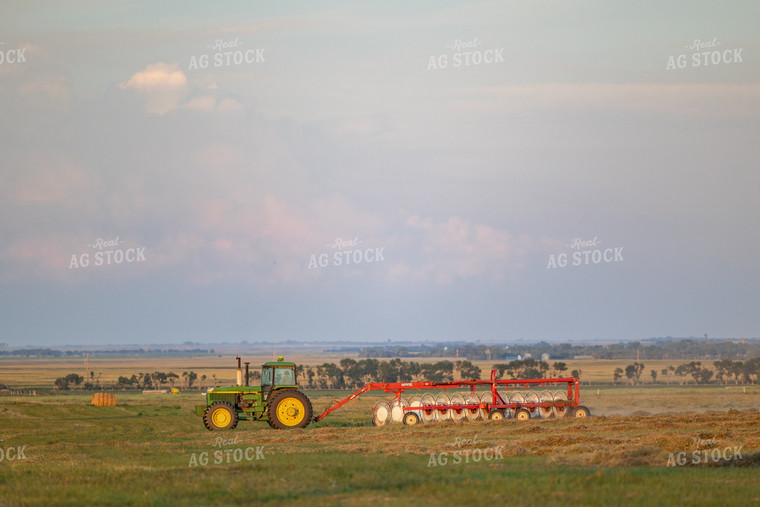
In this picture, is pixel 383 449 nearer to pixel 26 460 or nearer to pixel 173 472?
pixel 173 472

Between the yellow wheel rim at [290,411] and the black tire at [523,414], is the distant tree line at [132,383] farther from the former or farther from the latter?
the black tire at [523,414]

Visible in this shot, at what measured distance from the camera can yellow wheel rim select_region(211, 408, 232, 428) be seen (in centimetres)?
3225

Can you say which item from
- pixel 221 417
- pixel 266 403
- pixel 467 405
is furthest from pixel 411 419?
pixel 221 417

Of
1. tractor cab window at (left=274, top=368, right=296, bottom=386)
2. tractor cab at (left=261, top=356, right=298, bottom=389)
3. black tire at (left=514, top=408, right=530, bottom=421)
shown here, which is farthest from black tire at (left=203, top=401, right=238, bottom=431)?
black tire at (left=514, top=408, right=530, bottom=421)

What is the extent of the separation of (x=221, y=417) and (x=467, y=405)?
9791 millimetres

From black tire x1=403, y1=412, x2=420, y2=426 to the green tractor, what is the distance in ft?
14.4

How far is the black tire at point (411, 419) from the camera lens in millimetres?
34750

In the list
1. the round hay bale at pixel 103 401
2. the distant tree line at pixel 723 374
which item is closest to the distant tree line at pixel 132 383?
the round hay bale at pixel 103 401

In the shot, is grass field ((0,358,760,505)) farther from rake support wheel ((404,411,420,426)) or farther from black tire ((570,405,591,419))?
black tire ((570,405,591,419))

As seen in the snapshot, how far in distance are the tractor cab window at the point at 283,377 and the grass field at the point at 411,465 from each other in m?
2.50

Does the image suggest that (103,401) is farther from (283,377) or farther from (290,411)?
(290,411)

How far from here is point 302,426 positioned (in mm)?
32281

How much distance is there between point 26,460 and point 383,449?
9.49m

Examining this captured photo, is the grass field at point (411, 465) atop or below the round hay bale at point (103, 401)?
atop
